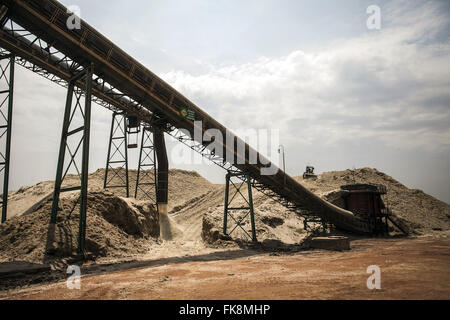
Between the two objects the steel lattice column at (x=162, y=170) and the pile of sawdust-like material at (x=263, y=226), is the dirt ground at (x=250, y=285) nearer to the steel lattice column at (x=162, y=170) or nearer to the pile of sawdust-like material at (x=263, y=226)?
the pile of sawdust-like material at (x=263, y=226)

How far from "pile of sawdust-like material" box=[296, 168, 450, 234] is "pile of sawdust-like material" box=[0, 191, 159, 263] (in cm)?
2164

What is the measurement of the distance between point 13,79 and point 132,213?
458 inches

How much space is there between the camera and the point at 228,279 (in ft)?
27.9

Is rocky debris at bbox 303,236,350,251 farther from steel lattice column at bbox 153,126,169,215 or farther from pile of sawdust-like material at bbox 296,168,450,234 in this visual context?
steel lattice column at bbox 153,126,169,215

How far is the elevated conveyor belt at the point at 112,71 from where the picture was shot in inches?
456

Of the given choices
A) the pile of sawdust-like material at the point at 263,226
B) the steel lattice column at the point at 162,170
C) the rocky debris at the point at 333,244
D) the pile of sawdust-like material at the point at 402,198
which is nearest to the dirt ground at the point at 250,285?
the rocky debris at the point at 333,244

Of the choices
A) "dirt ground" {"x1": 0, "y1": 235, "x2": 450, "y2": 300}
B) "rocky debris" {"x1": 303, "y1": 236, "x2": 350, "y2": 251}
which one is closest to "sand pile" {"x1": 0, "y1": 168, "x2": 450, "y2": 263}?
"dirt ground" {"x1": 0, "y1": 235, "x2": 450, "y2": 300}

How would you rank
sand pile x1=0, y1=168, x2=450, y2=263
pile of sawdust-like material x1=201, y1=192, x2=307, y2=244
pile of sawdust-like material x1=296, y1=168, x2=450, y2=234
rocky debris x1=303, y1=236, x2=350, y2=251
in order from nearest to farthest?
sand pile x1=0, y1=168, x2=450, y2=263 < rocky debris x1=303, y1=236, x2=350, y2=251 < pile of sawdust-like material x1=201, y1=192, x2=307, y2=244 < pile of sawdust-like material x1=296, y1=168, x2=450, y2=234

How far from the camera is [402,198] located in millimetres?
41969

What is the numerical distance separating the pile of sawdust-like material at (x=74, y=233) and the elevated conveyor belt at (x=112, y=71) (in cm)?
618

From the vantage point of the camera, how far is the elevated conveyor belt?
38.0 ft

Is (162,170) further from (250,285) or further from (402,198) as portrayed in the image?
(402,198)
